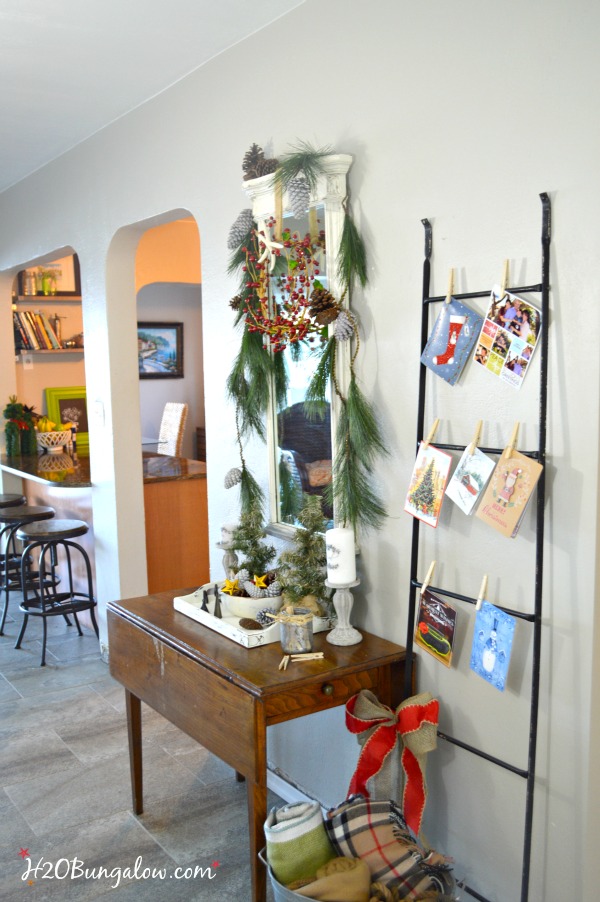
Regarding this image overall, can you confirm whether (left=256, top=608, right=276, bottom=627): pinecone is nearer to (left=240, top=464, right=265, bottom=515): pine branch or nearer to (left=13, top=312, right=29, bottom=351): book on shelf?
(left=240, top=464, right=265, bottom=515): pine branch

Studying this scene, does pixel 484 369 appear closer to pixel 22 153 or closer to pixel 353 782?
pixel 353 782

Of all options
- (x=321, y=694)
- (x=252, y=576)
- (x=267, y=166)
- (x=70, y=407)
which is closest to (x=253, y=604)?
(x=252, y=576)

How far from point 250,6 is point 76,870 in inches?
107

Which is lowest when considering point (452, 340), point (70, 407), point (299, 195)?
point (70, 407)

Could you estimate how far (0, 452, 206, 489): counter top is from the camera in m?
4.68

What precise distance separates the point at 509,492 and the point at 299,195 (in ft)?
3.46

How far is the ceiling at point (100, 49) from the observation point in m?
2.66

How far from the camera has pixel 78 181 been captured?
4.35 meters

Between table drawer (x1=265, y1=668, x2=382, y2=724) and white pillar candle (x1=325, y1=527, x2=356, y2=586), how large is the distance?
26 centimetres

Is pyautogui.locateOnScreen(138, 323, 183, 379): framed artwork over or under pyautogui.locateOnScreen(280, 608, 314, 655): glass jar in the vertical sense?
over

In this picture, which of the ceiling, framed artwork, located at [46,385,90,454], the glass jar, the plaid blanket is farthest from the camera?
framed artwork, located at [46,385,90,454]

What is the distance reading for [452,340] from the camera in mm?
2137

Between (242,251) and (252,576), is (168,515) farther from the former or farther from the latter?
(242,251)

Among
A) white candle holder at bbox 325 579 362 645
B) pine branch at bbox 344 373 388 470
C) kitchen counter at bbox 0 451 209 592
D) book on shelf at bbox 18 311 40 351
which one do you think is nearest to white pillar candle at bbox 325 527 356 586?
white candle holder at bbox 325 579 362 645
